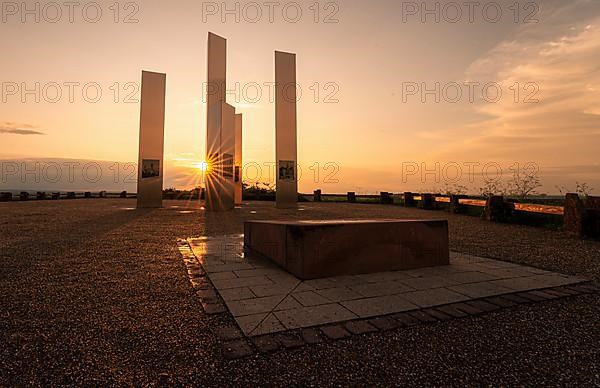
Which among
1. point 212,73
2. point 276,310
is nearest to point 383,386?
point 276,310

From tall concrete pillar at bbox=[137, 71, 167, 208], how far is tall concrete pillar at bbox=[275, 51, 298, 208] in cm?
636

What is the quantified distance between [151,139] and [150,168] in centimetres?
158

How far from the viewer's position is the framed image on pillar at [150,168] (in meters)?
17.6

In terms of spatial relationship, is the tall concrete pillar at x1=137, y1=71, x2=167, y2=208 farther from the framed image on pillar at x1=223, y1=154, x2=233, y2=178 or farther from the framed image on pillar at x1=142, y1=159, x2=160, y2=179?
the framed image on pillar at x1=223, y1=154, x2=233, y2=178

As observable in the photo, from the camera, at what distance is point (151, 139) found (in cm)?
1764

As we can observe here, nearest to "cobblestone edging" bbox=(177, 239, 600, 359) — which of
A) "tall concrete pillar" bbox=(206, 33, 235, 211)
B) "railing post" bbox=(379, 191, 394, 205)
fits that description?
"tall concrete pillar" bbox=(206, 33, 235, 211)

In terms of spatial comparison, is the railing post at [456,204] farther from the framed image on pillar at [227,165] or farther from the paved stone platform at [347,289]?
the framed image on pillar at [227,165]

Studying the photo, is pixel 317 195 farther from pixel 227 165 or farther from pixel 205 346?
pixel 205 346

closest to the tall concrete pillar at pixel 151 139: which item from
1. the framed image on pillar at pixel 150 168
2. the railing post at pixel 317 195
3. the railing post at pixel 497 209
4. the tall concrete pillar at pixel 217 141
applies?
the framed image on pillar at pixel 150 168

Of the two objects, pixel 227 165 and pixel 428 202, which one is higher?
pixel 227 165

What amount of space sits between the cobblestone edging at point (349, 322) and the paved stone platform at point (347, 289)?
7 centimetres

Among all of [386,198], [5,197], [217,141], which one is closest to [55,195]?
[5,197]

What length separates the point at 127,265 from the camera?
4.99 m

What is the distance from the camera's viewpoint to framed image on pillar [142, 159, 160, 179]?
1759cm
